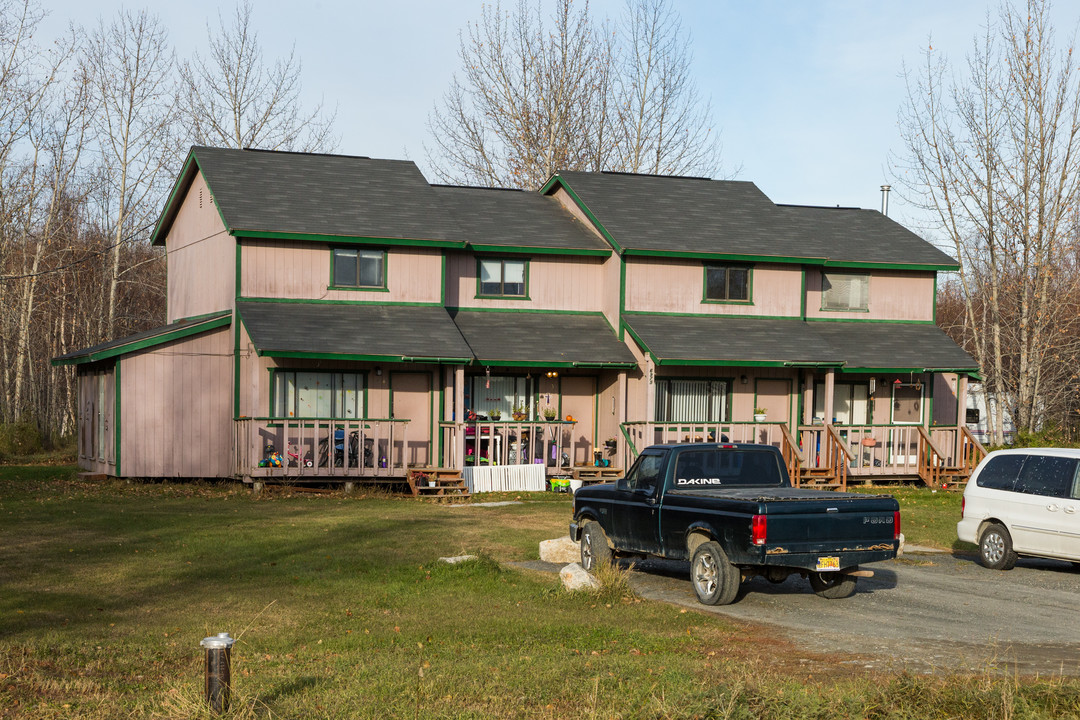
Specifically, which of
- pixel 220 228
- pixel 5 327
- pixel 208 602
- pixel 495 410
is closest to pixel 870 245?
pixel 495 410

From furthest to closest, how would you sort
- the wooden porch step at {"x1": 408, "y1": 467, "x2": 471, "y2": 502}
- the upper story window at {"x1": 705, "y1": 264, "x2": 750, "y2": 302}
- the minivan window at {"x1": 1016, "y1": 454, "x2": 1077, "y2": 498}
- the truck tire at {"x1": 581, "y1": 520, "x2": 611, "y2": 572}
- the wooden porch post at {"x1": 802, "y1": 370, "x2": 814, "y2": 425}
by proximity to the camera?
the upper story window at {"x1": 705, "y1": 264, "x2": 750, "y2": 302}, the wooden porch post at {"x1": 802, "y1": 370, "x2": 814, "y2": 425}, the wooden porch step at {"x1": 408, "y1": 467, "x2": 471, "y2": 502}, the minivan window at {"x1": 1016, "y1": 454, "x2": 1077, "y2": 498}, the truck tire at {"x1": 581, "y1": 520, "x2": 611, "y2": 572}

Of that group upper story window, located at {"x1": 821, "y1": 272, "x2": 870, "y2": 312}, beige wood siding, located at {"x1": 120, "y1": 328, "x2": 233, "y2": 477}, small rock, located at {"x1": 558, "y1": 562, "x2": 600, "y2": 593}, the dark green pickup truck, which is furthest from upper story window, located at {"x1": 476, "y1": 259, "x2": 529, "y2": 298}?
small rock, located at {"x1": 558, "y1": 562, "x2": 600, "y2": 593}

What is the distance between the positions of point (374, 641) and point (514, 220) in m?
20.7

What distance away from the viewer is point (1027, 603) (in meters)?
13.1

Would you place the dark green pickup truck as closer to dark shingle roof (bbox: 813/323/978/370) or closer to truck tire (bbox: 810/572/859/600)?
truck tire (bbox: 810/572/859/600)

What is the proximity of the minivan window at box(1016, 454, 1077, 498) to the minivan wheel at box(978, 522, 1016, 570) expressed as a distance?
0.68 meters

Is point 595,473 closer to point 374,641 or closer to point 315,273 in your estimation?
point 315,273

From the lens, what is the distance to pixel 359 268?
2706 centimetres

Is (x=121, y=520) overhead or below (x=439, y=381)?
below

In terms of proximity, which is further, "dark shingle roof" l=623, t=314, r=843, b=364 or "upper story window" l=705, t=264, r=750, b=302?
"upper story window" l=705, t=264, r=750, b=302

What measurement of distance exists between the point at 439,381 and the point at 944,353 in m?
13.6

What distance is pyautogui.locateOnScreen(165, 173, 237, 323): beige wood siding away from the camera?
27.0m

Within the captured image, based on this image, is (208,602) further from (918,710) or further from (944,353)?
(944,353)

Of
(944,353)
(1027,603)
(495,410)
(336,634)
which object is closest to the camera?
(336,634)
